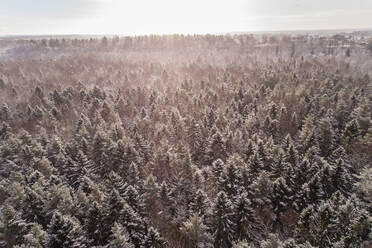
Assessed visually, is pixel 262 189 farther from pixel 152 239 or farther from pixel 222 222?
pixel 152 239

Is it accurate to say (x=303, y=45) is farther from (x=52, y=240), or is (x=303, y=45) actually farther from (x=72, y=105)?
(x=52, y=240)

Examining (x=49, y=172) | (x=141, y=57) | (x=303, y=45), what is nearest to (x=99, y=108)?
(x=49, y=172)

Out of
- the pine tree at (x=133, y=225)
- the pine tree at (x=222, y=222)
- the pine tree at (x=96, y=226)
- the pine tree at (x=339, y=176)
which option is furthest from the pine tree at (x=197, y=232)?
the pine tree at (x=339, y=176)

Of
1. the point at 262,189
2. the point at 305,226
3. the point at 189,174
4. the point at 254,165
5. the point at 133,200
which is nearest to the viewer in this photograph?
the point at 305,226

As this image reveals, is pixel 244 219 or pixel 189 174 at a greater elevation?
pixel 189 174

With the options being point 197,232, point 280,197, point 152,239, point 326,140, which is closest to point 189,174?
point 197,232

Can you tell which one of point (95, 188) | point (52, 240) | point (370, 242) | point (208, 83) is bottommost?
point (370, 242)

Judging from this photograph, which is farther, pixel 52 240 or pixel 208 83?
pixel 208 83

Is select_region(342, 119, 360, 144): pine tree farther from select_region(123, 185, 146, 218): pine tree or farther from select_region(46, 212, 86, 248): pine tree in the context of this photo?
select_region(46, 212, 86, 248): pine tree

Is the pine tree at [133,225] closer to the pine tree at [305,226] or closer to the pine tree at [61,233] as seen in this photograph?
the pine tree at [61,233]
